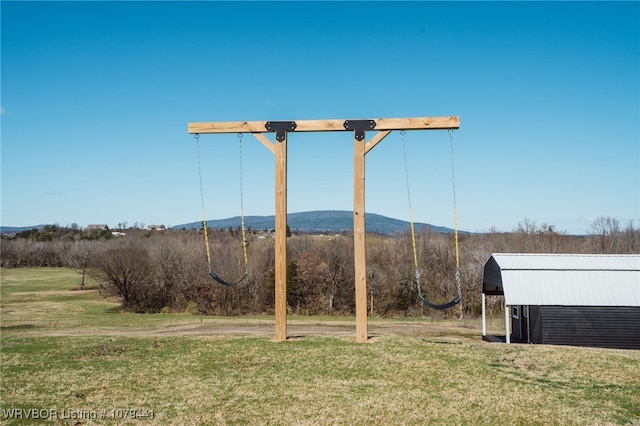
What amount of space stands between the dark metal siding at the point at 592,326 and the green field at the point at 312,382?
6487 mm

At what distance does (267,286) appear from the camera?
44.2 meters

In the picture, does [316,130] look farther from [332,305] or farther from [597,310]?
[332,305]

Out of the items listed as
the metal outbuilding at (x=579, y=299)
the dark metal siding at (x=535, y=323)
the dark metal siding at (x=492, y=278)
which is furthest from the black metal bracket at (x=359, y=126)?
the dark metal siding at (x=535, y=323)

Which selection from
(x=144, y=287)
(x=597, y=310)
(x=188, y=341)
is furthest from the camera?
(x=144, y=287)

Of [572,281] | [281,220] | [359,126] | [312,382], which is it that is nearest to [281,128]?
[359,126]

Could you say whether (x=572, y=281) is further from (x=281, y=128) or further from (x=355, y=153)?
(x=281, y=128)

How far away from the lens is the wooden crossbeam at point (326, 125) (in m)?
12.8

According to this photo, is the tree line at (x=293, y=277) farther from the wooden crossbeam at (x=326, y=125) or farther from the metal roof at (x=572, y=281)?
the wooden crossbeam at (x=326, y=125)

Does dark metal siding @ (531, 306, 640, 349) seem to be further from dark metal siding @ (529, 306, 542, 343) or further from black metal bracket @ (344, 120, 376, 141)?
black metal bracket @ (344, 120, 376, 141)

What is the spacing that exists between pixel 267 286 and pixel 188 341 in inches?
1229

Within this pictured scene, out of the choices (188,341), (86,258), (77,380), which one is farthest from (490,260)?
(86,258)

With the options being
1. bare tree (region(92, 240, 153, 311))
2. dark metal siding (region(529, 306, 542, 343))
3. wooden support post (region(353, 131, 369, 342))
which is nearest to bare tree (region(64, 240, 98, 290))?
bare tree (region(92, 240, 153, 311))

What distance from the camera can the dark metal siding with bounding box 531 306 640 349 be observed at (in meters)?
18.5

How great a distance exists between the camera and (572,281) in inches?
752
